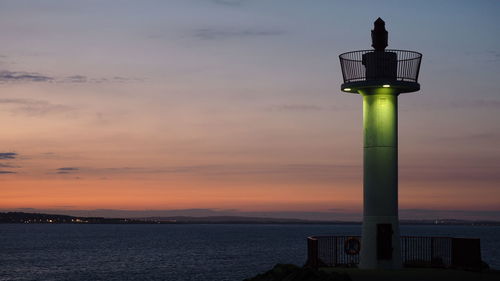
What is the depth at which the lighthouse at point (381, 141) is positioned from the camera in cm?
2573

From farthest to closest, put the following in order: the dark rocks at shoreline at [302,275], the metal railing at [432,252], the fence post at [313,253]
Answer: the fence post at [313,253] < the metal railing at [432,252] < the dark rocks at shoreline at [302,275]

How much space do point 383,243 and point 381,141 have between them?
3532 millimetres

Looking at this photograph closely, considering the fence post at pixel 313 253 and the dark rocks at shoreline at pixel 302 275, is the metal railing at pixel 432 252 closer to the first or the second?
the fence post at pixel 313 253

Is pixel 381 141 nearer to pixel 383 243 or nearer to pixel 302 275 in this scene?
pixel 383 243

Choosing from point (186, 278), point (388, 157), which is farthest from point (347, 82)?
point (186, 278)

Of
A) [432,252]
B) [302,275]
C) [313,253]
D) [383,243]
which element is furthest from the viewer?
[432,252]

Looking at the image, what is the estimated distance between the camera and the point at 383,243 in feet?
84.3

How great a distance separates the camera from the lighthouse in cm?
2573

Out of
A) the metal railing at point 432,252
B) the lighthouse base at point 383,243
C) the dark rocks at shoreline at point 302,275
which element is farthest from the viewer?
the metal railing at point 432,252

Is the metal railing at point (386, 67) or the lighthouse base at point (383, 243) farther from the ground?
the metal railing at point (386, 67)

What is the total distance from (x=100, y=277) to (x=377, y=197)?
144 ft

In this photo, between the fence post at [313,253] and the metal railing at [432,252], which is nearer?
the metal railing at [432,252]

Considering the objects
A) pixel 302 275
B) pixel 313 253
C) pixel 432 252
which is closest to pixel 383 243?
pixel 313 253

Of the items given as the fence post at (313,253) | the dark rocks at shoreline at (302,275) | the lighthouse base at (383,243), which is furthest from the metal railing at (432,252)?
the dark rocks at shoreline at (302,275)
